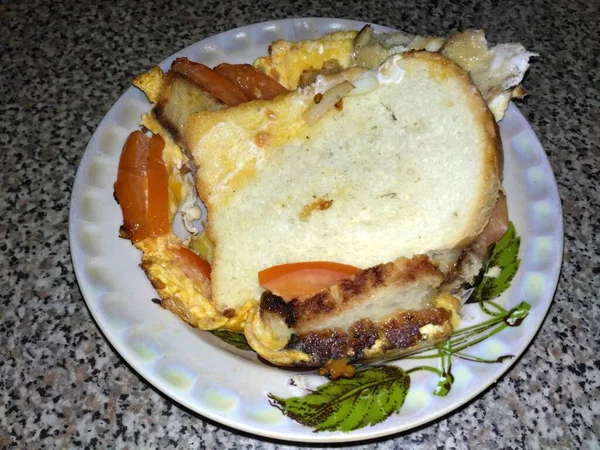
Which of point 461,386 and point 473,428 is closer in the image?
point 461,386

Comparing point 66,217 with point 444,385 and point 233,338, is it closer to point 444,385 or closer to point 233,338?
point 233,338

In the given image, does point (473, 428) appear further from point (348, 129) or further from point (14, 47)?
point (14, 47)

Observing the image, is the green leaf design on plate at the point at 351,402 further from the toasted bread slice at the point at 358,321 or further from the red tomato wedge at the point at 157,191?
the red tomato wedge at the point at 157,191

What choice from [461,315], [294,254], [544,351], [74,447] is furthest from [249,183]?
[544,351]

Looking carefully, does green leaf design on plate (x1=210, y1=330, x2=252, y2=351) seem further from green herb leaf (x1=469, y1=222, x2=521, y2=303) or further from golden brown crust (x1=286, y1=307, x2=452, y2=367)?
green herb leaf (x1=469, y1=222, x2=521, y2=303)

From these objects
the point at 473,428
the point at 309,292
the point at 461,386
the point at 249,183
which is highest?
the point at 249,183
